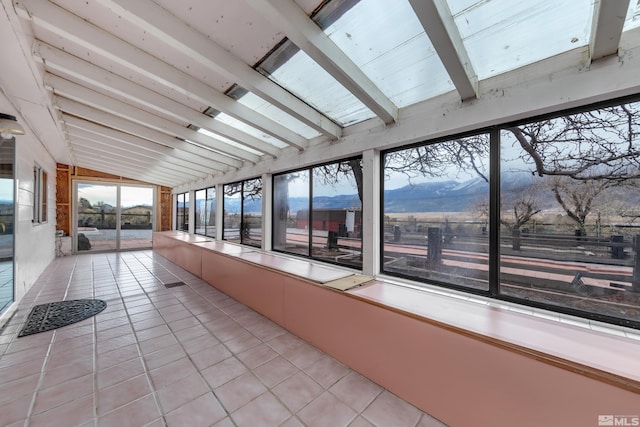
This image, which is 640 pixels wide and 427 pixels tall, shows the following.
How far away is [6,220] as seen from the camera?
2.85 metres

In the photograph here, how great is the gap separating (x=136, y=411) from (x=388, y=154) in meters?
2.84

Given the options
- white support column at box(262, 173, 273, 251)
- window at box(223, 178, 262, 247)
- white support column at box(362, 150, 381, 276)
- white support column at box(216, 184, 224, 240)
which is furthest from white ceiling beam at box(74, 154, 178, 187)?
white support column at box(362, 150, 381, 276)

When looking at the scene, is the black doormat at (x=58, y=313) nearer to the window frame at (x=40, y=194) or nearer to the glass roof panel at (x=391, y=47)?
the window frame at (x=40, y=194)

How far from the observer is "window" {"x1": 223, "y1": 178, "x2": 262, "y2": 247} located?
175 inches

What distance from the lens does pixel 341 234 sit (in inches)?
119

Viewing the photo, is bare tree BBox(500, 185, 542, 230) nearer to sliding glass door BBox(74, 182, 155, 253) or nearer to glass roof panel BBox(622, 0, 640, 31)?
glass roof panel BBox(622, 0, 640, 31)

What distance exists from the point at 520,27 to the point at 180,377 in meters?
3.24

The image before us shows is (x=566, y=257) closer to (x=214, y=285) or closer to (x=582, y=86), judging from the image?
(x=582, y=86)

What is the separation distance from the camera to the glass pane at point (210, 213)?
20.0 feet

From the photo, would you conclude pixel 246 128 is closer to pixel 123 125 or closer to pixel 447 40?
pixel 123 125

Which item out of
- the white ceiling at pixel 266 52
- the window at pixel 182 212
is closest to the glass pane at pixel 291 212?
the white ceiling at pixel 266 52

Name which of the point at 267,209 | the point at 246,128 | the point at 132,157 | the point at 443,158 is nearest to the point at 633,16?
the point at 443,158

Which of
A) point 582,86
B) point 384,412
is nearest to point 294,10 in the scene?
point 582,86

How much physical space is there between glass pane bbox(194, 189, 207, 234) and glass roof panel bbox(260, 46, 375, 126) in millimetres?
5264
